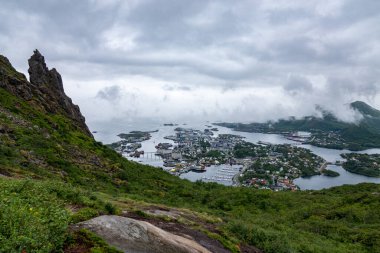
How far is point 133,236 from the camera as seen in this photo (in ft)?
31.9

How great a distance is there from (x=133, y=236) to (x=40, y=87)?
170 ft

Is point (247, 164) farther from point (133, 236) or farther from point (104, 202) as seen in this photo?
point (133, 236)

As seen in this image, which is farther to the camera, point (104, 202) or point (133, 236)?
point (104, 202)

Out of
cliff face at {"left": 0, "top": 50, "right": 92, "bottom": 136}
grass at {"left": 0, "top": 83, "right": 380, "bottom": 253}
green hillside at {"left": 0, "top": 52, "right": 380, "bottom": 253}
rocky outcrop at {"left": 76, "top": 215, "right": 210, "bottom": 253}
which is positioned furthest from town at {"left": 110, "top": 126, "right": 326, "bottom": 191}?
rocky outcrop at {"left": 76, "top": 215, "right": 210, "bottom": 253}

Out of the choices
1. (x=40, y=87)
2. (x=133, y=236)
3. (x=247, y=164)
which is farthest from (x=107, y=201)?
(x=247, y=164)

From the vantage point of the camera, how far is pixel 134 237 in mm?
9695

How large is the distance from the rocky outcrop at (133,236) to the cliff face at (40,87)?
41.3 meters

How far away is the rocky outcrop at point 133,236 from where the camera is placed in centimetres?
913

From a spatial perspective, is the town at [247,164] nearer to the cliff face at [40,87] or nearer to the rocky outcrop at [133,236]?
the cliff face at [40,87]

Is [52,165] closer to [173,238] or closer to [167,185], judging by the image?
[167,185]

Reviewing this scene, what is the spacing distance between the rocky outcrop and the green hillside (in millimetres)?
615

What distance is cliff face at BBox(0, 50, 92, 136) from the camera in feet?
149

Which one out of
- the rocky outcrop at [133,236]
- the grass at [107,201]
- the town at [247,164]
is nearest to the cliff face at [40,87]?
the grass at [107,201]

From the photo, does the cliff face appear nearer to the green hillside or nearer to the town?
the green hillside
